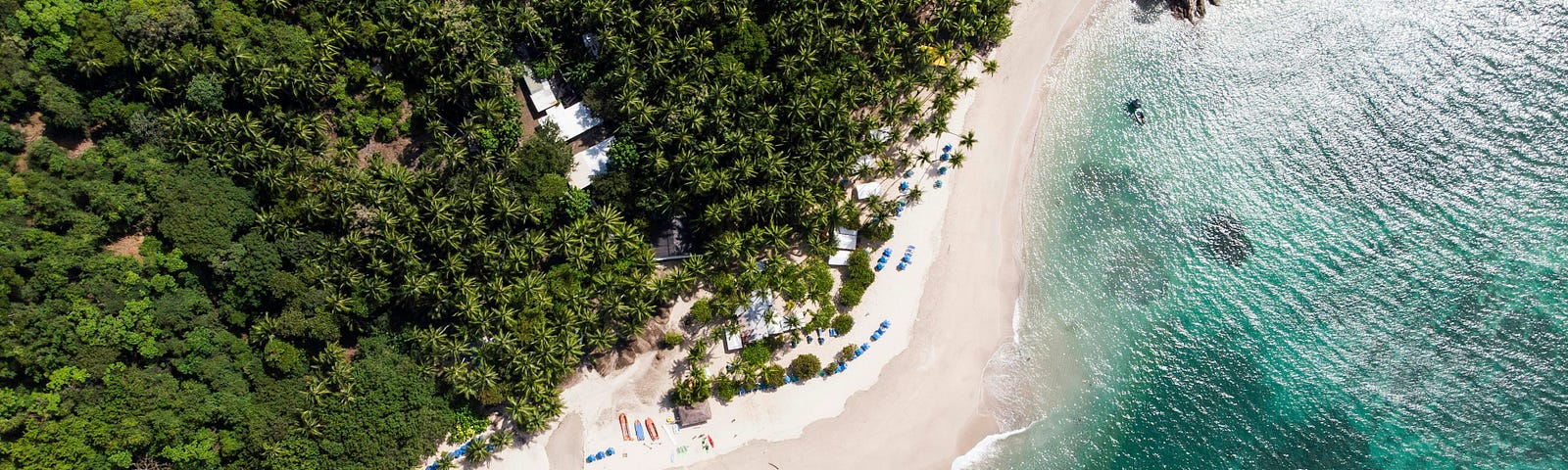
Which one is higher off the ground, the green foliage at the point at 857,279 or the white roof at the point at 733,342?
the green foliage at the point at 857,279

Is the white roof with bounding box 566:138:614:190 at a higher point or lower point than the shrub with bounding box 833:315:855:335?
higher

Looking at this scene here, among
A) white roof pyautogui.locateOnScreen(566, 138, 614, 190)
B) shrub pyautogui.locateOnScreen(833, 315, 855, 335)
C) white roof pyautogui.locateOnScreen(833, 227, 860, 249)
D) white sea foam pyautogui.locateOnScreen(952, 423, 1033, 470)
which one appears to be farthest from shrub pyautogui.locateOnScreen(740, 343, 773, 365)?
white roof pyautogui.locateOnScreen(566, 138, 614, 190)

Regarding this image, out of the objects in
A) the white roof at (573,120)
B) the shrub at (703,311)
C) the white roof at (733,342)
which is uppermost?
the white roof at (573,120)

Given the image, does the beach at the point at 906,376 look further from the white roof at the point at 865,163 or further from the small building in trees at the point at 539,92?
the small building in trees at the point at 539,92

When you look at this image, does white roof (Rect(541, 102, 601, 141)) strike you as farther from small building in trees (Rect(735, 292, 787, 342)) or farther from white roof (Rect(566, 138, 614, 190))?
small building in trees (Rect(735, 292, 787, 342))

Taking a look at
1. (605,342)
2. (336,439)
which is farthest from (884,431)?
(336,439)

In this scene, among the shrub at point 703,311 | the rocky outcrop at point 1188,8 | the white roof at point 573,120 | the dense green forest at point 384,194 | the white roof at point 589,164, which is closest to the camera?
the dense green forest at point 384,194

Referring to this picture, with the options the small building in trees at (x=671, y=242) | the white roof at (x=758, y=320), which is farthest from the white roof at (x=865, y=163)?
the small building in trees at (x=671, y=242)
